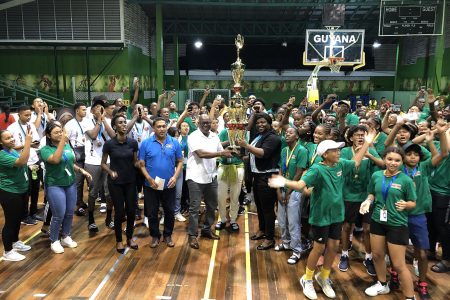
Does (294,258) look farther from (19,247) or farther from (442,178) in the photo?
(19,247)

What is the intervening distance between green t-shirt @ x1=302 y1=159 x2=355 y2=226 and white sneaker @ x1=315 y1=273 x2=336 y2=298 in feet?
2.41

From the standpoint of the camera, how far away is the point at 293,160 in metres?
4.62

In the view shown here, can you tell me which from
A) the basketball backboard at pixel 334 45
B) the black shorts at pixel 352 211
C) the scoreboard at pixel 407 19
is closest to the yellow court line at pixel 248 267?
the black shorts at pixel 352 211

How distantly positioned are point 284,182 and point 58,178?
3.05 meters

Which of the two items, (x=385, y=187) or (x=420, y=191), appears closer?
(x=385, y=187)

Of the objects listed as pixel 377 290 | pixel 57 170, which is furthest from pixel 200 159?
pixel 377 290

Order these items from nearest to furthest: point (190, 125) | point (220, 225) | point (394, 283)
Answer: point (394, 283) → point (220, 225) → point (190, 125)

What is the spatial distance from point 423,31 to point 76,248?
1365 centimetres

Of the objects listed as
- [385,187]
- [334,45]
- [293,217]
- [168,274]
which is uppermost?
[334,45]

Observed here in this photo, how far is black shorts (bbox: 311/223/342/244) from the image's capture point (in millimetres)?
3797

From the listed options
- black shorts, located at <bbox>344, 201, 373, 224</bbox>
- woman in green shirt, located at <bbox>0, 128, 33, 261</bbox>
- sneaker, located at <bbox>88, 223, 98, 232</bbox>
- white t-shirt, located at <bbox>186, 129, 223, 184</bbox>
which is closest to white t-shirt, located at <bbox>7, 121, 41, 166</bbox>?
woman in green shirt, located at <bbox>0, 128, 33, 261</bbox>

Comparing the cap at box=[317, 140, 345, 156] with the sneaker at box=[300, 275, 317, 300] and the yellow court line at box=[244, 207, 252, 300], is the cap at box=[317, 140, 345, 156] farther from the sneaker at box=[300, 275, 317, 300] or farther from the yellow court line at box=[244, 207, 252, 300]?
the yellow court line at box=[244, 207, 252, 300]

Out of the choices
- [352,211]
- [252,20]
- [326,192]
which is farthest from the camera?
[252,20]

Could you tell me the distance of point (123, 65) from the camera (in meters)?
14.6
